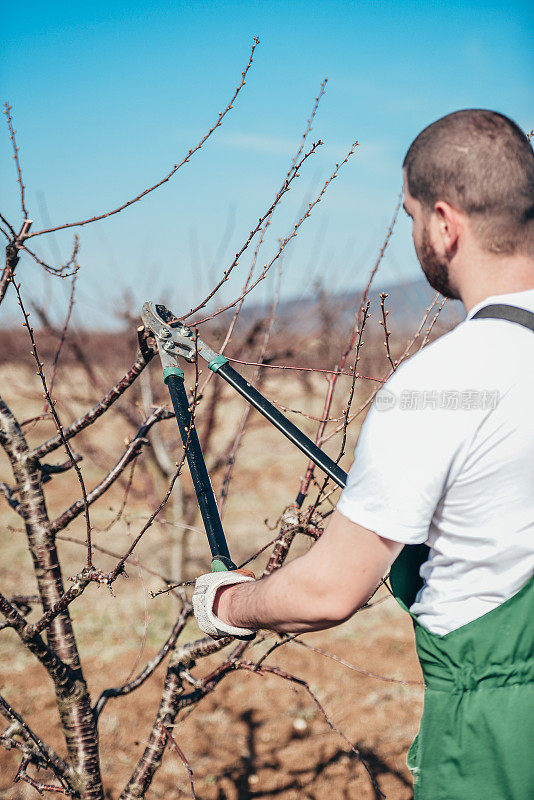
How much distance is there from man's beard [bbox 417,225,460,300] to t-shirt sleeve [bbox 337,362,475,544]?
0.90 feet

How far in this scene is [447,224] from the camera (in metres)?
1.18

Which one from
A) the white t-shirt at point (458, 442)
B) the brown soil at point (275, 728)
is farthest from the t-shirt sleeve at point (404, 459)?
the brown soil at point (275, 728)

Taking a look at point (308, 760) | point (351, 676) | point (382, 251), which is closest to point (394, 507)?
point (382, 251)

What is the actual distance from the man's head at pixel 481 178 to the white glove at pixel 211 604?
826 mm

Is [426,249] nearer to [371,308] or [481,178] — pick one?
[481,178]

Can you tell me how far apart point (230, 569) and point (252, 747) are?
290 centimetres

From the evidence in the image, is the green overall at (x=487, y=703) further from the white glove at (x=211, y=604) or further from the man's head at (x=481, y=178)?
the man's head at (x=481, y=178)

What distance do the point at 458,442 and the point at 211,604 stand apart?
0.70 meters

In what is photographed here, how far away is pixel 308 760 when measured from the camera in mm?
3670

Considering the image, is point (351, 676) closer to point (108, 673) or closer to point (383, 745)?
point (383, 745)

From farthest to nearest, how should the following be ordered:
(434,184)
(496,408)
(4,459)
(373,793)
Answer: (4,459) < (373,793) < (434,184) < (496,408)
